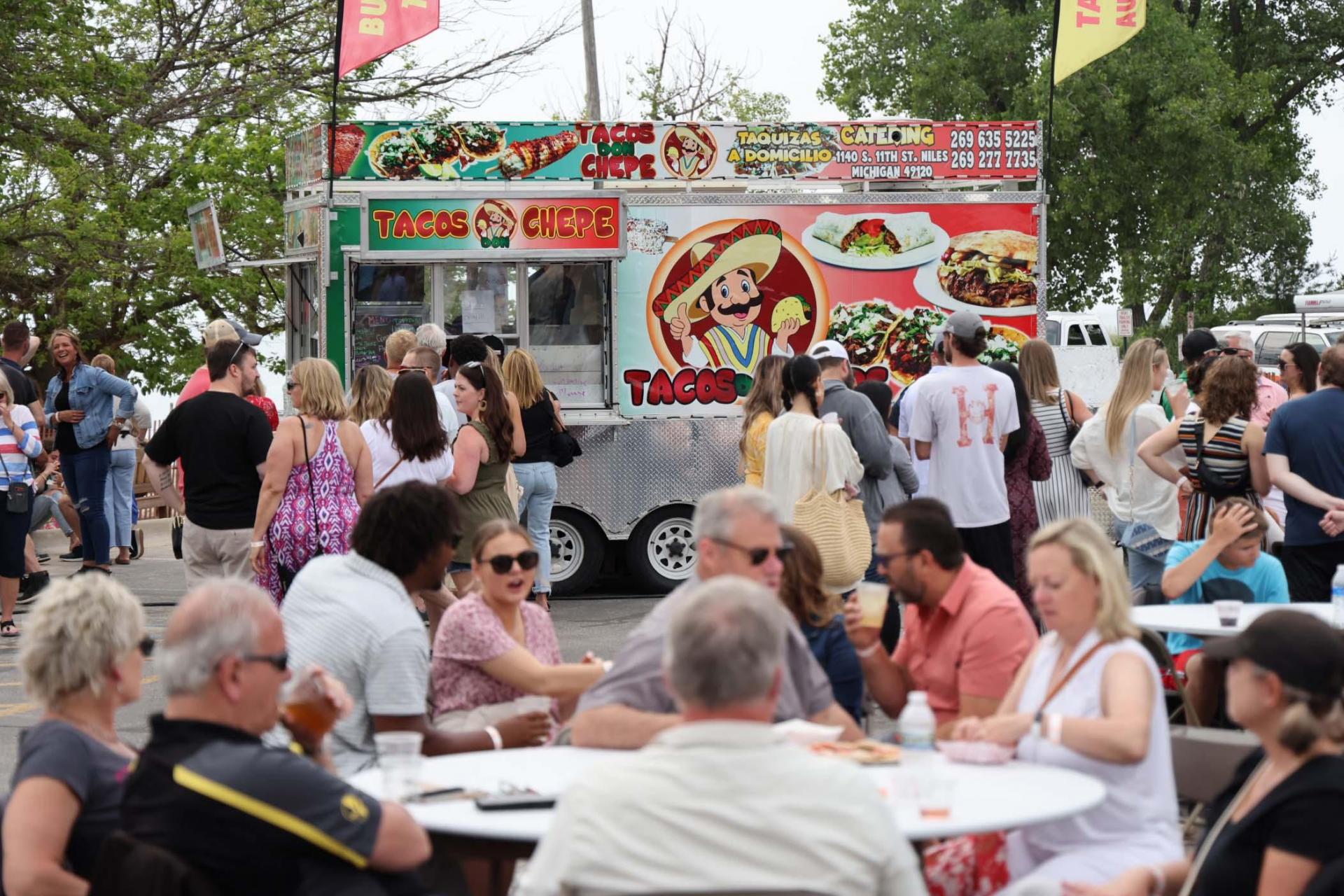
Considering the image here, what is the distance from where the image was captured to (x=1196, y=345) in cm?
1109

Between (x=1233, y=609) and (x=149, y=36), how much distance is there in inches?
745

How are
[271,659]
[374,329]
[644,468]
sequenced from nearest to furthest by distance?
[271,659] → [374,329] → [644,468]

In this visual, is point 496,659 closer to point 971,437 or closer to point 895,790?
point 895,790

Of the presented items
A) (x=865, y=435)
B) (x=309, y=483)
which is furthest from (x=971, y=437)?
(x=309, y=483)

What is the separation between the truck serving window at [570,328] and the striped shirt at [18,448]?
3.37 meters

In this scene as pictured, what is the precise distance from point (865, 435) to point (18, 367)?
6528mm

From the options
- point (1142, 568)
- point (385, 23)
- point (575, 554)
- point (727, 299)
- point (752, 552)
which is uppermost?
point (385, 23)

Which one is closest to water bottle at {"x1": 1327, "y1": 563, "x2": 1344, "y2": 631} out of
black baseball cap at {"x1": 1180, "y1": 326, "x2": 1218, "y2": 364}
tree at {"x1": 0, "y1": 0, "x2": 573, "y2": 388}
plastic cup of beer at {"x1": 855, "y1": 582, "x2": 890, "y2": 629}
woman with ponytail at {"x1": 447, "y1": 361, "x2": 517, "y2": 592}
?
plastic cup of beer at {"x1": 855, "y1": 582, "x2": 890, "y2": 629}

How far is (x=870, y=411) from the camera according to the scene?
8.95m

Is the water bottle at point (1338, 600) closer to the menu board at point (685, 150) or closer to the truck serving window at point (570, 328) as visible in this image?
the menu board at point (685, 150)

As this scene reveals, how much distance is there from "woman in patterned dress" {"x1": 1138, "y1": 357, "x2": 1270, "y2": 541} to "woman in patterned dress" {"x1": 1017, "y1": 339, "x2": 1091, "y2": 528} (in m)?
1.43

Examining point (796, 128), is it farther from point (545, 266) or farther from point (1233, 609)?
point (1233, 609)

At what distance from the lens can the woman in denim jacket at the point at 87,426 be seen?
1248 cm

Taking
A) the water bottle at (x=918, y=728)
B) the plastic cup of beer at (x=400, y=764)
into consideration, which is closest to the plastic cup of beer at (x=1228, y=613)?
the water bottle at (x=918, y=728)
